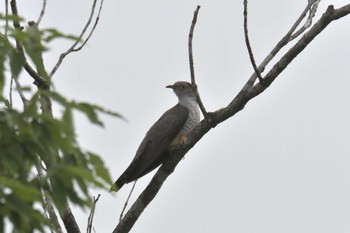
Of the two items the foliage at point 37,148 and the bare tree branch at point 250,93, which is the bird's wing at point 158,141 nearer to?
the bare tree branch at point 250,93

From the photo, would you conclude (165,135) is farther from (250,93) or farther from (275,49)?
(250,93)

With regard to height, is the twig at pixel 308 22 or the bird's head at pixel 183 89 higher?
the twig at pixel 308 22

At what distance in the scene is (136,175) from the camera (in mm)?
7570

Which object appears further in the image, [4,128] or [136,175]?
[136,175]

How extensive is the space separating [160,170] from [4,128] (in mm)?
3294

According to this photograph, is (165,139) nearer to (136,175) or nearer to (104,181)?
(136,175)

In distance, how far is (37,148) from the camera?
298 cm

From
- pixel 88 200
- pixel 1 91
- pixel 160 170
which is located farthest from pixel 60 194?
pixel 160 170

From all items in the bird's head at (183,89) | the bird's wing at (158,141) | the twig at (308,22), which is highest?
the twig at (308,22)

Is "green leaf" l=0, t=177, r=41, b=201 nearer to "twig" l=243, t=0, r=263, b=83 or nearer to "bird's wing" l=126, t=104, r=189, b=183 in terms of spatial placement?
"twig" l=243, t=0, r=263, b=83

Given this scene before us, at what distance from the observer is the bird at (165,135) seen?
7555 millimetres

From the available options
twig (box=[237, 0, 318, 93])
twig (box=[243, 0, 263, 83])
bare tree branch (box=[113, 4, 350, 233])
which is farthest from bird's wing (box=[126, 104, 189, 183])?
twig (box=[243, 0, 263, 83])

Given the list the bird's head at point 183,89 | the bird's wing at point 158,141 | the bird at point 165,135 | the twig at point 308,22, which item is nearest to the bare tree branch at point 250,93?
the twig at point 308,22

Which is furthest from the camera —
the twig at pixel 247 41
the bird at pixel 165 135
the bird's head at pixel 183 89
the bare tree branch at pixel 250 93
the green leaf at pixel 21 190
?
the bird's head at pixel 183 89
